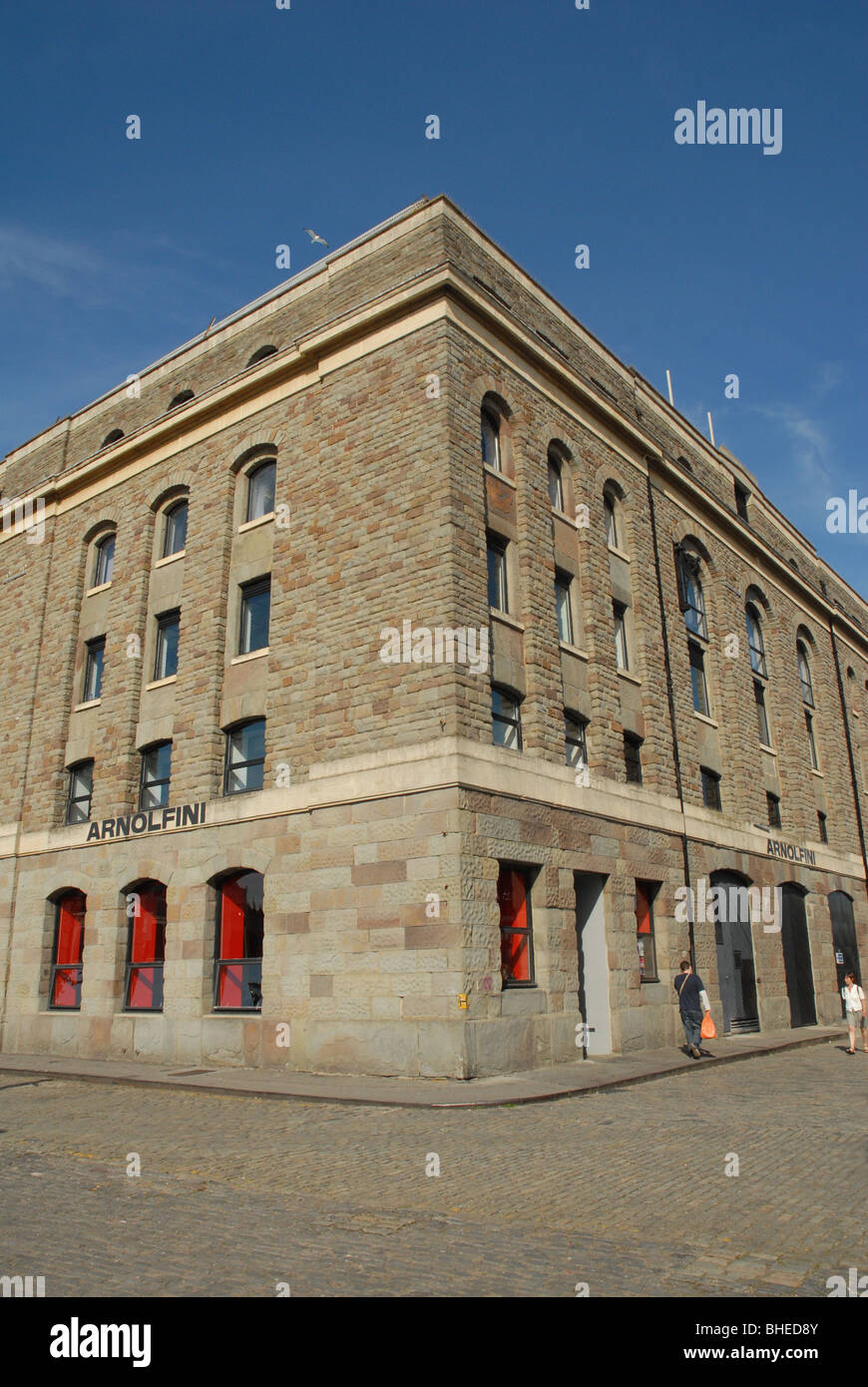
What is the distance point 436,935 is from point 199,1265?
887 cm

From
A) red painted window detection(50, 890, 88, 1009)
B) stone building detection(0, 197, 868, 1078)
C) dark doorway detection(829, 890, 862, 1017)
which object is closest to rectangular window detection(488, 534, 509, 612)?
stone building detection(0, 197, 868, 1078)

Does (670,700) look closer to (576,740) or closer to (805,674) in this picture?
(576,740)

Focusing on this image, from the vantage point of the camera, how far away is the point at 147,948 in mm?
19297

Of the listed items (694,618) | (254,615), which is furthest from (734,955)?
(254,615)

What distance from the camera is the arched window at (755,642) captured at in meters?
28.6

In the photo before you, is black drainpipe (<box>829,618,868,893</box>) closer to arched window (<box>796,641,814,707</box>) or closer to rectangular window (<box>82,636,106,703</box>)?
arched window (<box>796,641,814,707</box>)

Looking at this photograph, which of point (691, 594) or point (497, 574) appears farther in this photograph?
point (691, 594)

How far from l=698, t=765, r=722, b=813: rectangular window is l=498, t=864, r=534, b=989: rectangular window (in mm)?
8946

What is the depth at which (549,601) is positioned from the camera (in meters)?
18.8

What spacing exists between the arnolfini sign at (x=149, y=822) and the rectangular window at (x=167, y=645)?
3.23 meters

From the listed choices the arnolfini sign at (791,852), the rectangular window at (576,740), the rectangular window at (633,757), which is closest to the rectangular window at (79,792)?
the rectangular window at (576,740)

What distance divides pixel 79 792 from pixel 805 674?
2389cm

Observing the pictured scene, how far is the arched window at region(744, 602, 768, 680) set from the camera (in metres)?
28.6
